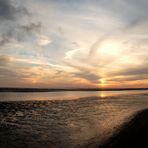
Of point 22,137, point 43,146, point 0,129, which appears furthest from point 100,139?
point 0,129

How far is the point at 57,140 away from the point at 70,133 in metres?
2.21

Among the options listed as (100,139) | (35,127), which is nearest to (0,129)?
(35,127)

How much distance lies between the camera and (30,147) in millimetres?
12891

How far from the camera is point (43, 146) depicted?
1315cm

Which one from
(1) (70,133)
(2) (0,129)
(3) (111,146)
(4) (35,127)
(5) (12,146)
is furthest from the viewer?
(4) (35,127)

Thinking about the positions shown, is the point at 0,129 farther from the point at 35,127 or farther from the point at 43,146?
the point at 43,146

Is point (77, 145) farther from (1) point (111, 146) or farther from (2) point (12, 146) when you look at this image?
(2) point (12, 146)

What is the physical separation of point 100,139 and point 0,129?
8.38 meters

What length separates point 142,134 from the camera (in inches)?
548

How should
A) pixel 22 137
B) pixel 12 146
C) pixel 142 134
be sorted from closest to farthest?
pixel 12 146, pixel 142 134, pixel 22 137

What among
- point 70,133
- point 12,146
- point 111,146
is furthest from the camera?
point 70,133

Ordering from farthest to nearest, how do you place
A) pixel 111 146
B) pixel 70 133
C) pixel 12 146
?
pixel 70 133 < pixel 12 146 < pixel 111 146

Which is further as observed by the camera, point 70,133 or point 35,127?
point 35,127

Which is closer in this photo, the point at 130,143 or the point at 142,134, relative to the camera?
the point at 130,143
